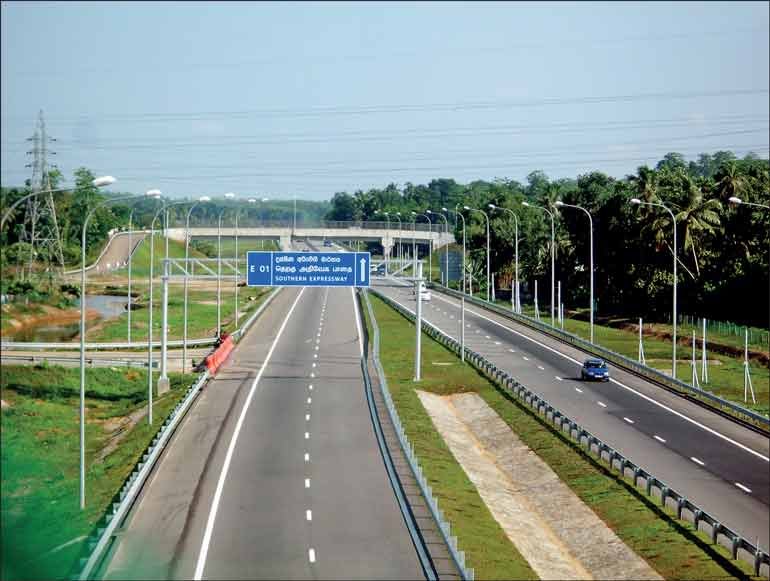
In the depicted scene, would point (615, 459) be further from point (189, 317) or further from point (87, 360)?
point (189, 317)

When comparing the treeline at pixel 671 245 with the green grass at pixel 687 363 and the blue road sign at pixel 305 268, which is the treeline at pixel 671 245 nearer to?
the green grass at pixel 687 363

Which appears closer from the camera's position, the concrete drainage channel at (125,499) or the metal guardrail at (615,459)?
the concrete drainage channel at (125,499)

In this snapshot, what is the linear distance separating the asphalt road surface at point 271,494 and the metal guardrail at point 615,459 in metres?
9.36

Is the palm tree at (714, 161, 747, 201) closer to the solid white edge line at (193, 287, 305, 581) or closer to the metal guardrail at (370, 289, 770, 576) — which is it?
the metal guardrail at (370, 289, 770, 576)

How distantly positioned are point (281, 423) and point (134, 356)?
1378 inches

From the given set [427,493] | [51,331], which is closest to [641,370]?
[427,493]

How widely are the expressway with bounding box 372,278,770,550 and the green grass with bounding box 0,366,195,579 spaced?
1820 cm

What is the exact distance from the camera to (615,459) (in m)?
49.3

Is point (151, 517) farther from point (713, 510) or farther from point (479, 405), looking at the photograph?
point (479, 405)

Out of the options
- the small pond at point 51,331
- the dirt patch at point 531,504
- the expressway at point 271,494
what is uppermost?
the small pond at point 51,331

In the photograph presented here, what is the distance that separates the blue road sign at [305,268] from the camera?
67375 mm

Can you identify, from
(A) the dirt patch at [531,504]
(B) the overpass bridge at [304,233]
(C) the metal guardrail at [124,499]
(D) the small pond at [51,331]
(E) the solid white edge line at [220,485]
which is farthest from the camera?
(B) the overpass bridge at [304,233]

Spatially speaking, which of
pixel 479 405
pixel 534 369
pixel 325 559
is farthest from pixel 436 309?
pixel 325 559

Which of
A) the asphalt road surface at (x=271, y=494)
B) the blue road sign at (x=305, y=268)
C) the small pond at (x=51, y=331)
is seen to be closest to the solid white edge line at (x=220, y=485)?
the asphalt road surface at (x=271, y=494)
